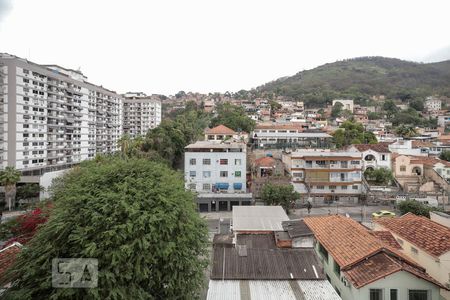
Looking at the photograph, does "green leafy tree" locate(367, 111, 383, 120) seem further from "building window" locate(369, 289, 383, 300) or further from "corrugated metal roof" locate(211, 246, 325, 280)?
"building window" locate(369, 289, 383, 300)

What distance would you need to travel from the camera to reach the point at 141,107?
295ft

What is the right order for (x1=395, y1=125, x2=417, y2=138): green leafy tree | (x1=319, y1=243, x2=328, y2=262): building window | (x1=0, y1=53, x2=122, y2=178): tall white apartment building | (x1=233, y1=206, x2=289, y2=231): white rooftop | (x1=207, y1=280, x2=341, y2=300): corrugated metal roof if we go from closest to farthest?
(x1=207, y1=280, x2=341, y2=300): corrugated metal roof < (x1=319, y1=243, x2=328, y2=262): building window < (x1=233, y1=206, x2=289, y2=231): white rooftop < (x1=0, y1=53, x2=122, y2=178): tall white apartment building < (x1=395, y1=125, x2=417, y2=138): green leafy tree

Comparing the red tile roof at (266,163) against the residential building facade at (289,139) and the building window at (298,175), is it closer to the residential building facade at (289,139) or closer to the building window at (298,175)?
the building window at (298,175)

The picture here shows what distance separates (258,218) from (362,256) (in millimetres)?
9068

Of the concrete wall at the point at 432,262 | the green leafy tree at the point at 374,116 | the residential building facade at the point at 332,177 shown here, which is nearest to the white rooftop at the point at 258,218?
Result: the concrete wall at the point at 432,262

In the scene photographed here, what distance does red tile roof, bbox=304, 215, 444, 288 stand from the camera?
12.1 meters

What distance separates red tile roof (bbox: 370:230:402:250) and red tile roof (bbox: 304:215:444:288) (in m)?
1.57

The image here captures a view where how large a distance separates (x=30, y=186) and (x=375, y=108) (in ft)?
412

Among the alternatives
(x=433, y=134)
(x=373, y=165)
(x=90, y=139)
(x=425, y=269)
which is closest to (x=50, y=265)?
(x=425, y=269)

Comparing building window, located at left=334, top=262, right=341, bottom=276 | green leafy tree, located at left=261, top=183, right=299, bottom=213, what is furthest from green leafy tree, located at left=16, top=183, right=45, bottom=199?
building window, located at left=334, top=262, right=341, bottom=276

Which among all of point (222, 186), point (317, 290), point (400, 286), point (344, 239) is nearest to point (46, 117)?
point (222, 186)

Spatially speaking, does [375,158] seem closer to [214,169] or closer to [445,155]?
[445,155]

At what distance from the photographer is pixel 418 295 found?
39.9ft

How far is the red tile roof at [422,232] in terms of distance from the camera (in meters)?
13.9
